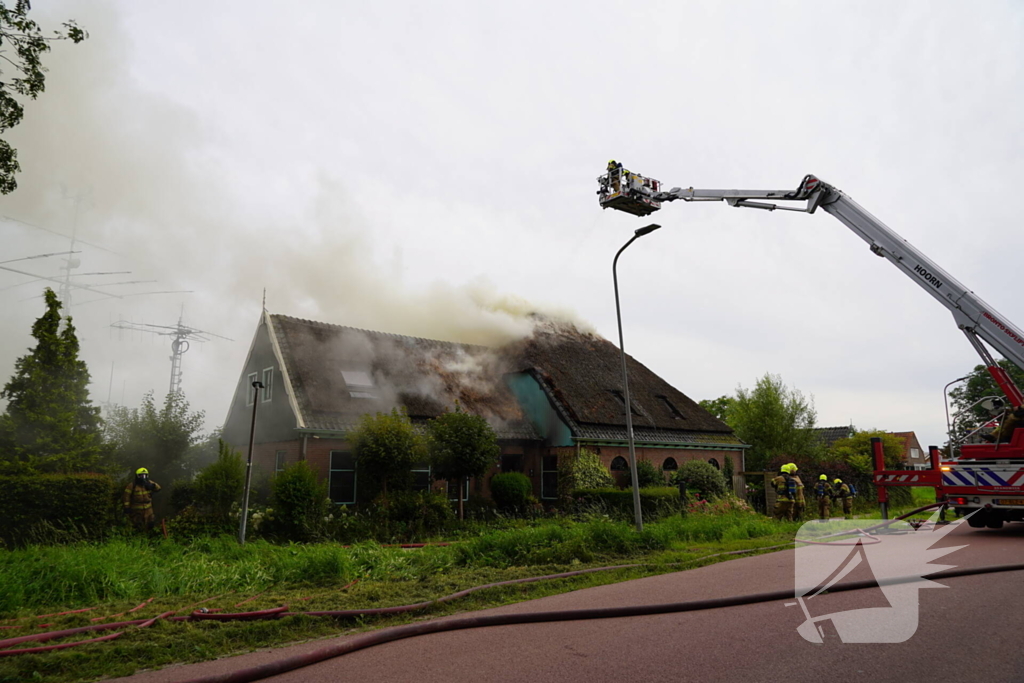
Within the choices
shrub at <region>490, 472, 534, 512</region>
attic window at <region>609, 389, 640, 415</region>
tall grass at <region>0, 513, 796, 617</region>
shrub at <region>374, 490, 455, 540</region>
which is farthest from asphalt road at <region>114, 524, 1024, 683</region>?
attic window at <region>609, 389, 640, 415</region>

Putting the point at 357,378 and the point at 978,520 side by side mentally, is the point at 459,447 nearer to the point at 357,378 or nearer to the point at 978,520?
the point at 357,378

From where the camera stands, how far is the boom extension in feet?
41.6

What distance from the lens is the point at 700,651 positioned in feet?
18.3

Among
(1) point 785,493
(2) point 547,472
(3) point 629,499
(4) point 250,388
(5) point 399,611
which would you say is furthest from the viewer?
(2) point 547,472

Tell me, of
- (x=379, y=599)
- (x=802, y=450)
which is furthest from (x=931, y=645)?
(x=802, y=450)

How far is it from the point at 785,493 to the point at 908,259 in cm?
746

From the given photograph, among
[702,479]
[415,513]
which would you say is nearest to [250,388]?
[415,513]

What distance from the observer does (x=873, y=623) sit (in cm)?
633

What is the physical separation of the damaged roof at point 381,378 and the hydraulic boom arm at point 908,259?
9.85 metres

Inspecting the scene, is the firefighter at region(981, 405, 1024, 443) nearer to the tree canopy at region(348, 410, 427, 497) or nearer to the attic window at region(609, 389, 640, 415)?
the attic window at region(609, 389, 640, 415)

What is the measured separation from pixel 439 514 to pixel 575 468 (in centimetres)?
611

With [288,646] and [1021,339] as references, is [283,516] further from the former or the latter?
[1021,339]

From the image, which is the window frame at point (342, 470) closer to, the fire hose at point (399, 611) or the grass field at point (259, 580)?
the grass field at point (259, 580)

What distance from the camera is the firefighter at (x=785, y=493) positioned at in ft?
58.2
